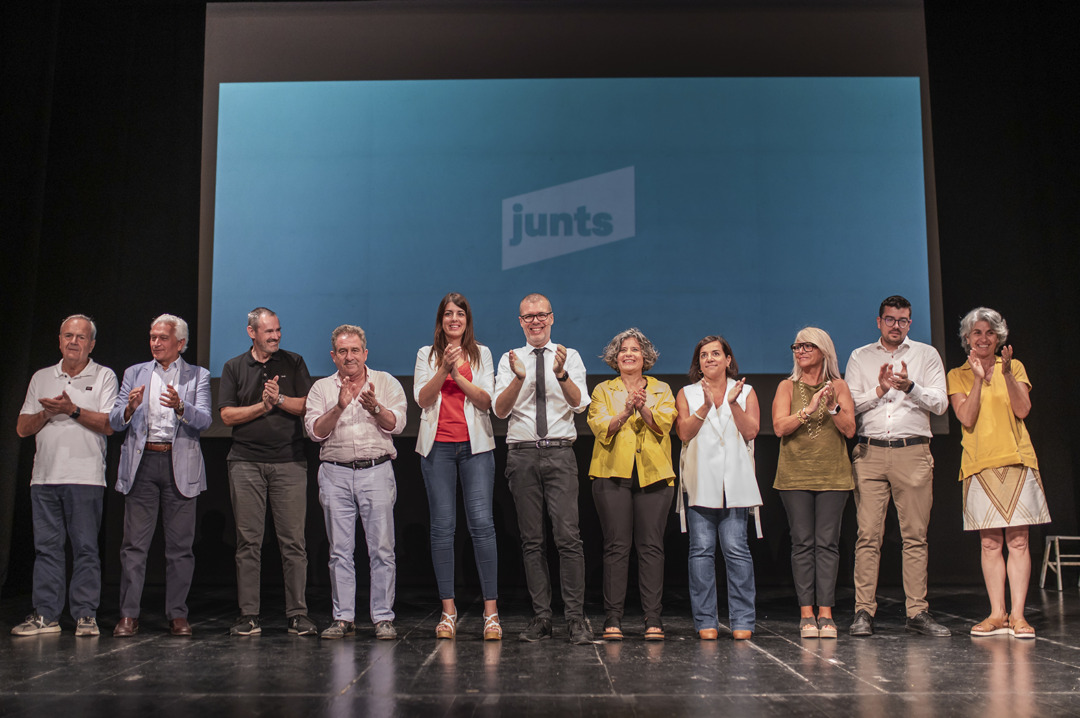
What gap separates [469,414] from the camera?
368 cm

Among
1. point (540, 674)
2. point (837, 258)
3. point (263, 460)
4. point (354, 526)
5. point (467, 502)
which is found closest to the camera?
point (540, 674)

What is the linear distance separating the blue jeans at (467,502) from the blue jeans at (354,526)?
0.24 metres

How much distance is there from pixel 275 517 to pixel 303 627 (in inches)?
21.7

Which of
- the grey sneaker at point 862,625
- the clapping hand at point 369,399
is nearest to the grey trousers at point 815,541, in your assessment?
the grey sneaker at point 862,625

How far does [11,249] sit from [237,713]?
3.75 metres

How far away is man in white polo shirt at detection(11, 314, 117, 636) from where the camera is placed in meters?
3.81

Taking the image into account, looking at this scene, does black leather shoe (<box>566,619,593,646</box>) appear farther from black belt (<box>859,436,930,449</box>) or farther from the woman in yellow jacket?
black belt (<box>859,436,930,449</box>)

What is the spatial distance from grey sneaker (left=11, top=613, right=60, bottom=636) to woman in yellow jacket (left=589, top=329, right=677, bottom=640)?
258 cm

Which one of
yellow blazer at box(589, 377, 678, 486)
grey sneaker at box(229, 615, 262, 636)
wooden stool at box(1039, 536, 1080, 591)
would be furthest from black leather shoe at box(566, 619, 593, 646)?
wooden stool at box(1039, 536, 1080, 591)

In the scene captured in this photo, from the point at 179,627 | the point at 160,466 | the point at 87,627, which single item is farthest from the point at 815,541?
the point at 87,627

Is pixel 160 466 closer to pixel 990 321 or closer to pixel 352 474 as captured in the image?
pixel 352 474

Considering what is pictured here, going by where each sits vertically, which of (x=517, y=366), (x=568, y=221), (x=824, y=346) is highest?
(x=568, y=221)

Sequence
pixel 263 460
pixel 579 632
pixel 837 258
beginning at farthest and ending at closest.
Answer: pixel 837 258, pixel 263 460, pixel 579 632

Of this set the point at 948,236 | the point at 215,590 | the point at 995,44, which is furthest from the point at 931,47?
the point at 215,590
